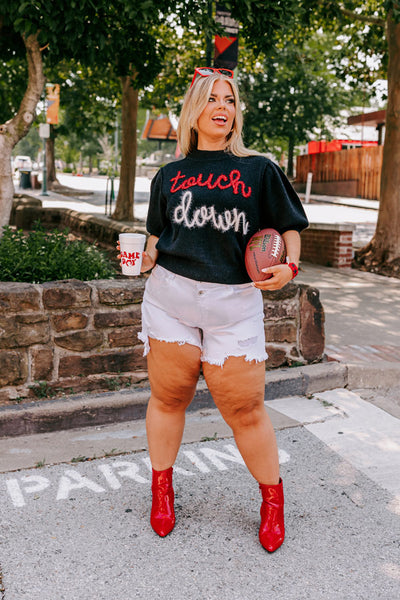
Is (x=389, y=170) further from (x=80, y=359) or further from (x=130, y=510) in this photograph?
(x=130, y=510)

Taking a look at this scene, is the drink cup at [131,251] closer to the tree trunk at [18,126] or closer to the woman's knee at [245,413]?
the woman's knee at [245,413]

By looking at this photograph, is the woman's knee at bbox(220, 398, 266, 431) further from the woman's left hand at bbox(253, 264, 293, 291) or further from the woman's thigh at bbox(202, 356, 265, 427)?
the woman's left hand at bbox(253, 264, 293, 291)

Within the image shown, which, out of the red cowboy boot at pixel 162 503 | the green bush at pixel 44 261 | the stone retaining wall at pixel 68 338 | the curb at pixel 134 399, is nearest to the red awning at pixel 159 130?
the green bush at pixel 44 261

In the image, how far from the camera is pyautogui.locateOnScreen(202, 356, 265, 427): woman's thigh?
2656 millimetres

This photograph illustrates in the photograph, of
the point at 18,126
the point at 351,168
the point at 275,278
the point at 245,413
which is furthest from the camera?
the point at 351,168

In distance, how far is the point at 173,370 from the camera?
273cm

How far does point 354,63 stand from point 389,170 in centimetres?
452

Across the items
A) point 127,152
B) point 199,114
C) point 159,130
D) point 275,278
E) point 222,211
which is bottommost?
point 275,278

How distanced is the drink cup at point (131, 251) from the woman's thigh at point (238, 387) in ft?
1.73

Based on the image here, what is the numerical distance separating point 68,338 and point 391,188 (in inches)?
301

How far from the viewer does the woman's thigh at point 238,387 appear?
8.71ft

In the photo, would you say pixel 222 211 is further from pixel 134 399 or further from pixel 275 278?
pixel 134 399

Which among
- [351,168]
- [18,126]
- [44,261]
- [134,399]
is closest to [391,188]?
[18,126]

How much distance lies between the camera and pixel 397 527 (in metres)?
2.94
